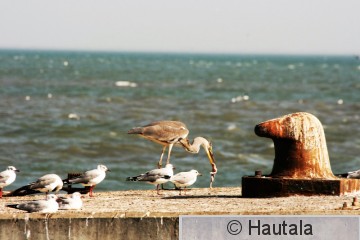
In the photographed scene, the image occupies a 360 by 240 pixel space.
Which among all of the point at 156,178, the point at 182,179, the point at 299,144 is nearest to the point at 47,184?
the point at 156,178

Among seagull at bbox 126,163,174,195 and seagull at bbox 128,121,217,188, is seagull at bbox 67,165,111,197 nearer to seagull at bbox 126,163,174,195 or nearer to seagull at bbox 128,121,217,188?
seagull at bbox 126,163,174,195

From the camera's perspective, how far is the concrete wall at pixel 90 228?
36.6ft

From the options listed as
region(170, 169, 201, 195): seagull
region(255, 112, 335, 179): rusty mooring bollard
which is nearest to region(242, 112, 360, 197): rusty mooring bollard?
region(255, 112, 335, 179): rusty mooring bollard

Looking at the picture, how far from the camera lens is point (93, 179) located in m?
15.5

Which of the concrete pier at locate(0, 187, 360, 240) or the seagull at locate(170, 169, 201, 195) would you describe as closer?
the concrete pier at locate(0, 187, 360, 240)

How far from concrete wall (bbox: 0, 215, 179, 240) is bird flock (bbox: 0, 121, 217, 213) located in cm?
43

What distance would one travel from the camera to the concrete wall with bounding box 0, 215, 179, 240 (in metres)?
11.1

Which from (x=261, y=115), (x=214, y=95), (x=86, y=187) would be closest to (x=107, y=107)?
(x=261, y=115)

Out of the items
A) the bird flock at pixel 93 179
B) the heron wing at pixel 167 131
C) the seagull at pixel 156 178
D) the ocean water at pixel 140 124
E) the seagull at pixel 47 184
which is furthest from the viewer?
the ocean water at pixel 140 124

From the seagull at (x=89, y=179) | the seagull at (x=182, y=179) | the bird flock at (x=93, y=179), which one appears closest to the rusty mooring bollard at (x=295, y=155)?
the seagull at (x=182, y=179)

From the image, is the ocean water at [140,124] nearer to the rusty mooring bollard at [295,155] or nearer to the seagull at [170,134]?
the seagull at [170,134]

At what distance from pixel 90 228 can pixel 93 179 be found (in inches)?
170

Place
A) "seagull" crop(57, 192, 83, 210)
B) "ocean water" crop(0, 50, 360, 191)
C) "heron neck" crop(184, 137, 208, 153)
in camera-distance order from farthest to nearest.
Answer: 1. "ocean water" crop(0, 50, 360, 191)
2. "heron neck" crop(184, 137, 208, 153)
3. "seagull" crop(57, 192, 83, 210)

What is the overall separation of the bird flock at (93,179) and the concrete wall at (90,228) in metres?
0.43
